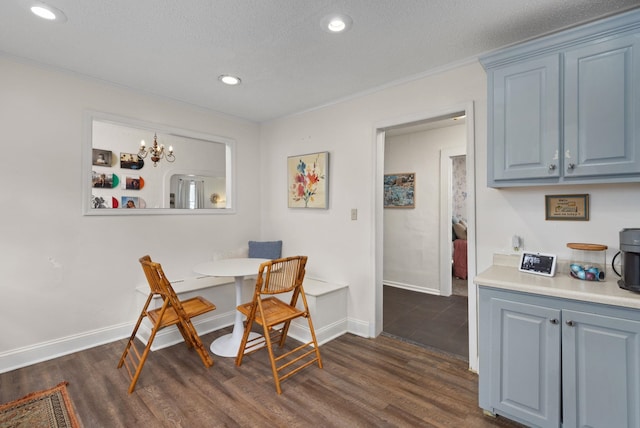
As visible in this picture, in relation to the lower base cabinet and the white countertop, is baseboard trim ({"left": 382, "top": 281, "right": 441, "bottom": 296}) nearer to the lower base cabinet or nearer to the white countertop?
the white countertop

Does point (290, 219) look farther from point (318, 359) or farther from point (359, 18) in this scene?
point (359, 18)

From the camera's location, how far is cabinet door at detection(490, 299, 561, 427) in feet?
5.45

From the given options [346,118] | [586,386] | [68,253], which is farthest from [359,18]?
[68,253]

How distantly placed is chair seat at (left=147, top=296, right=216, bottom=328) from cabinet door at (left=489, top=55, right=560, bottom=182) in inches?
97.2

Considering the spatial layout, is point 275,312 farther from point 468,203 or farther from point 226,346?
point 468,203

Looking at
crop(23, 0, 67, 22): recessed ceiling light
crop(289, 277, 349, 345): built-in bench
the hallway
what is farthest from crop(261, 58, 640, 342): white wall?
crop(23, 0, 67, 22): recessed ceiling light

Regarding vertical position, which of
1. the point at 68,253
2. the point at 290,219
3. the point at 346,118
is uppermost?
the point at 346,118

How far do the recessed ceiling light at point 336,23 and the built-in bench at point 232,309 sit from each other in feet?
7.16

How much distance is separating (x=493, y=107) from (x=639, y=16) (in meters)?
0.76

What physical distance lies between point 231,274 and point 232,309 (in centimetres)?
111

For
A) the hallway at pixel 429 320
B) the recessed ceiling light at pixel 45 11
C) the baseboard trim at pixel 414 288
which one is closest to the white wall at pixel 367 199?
the hallway at pixel 429 320

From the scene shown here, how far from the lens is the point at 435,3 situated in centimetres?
179

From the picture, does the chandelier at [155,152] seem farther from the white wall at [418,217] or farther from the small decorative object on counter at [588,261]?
the small decorative object on counter at [588,261]

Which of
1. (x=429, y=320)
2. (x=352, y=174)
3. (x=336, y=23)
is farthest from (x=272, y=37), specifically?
(x=429, y=320)
